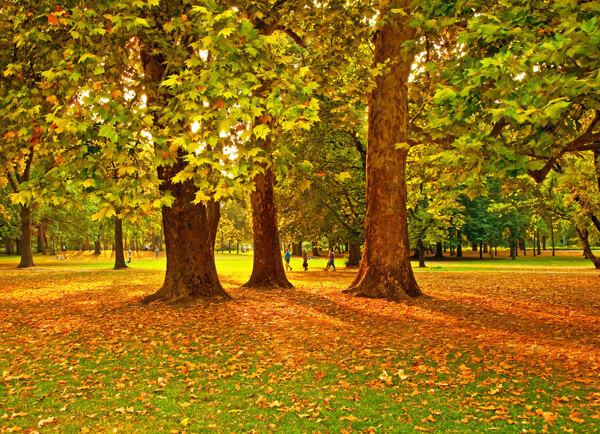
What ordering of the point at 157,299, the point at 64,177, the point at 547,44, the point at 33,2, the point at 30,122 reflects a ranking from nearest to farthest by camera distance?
the point at 547,44 → the point at 64,177 → the point at 30,122 → the point at 33,2 → the point at 157,299

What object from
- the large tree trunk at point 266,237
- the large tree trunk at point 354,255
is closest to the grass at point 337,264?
the large tree trunk at point 354,255

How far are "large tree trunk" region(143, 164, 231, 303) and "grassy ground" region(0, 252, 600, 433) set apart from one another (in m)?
0.75

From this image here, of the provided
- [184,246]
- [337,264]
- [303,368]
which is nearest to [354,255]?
[337,264]

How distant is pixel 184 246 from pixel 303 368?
6222 millimetres

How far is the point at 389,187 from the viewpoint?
42.4 ft

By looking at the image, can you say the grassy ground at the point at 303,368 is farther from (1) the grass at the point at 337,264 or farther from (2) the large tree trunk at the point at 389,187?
(1) the grass at the point at 337,264

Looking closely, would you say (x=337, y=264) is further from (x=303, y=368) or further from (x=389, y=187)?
(x=303, y=368)

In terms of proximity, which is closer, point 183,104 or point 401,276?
point 183,104

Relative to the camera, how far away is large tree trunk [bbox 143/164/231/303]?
12.0 metres

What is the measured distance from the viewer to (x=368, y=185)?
13.5m

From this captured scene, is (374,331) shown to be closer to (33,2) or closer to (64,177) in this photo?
(64,177)

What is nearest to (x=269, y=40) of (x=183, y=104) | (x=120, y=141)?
(x=183, y=104)

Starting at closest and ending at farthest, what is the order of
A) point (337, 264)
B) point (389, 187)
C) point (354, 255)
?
point (389, 187), point (354, 255), point (337, 264)

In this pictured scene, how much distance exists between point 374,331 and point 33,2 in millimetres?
9891
